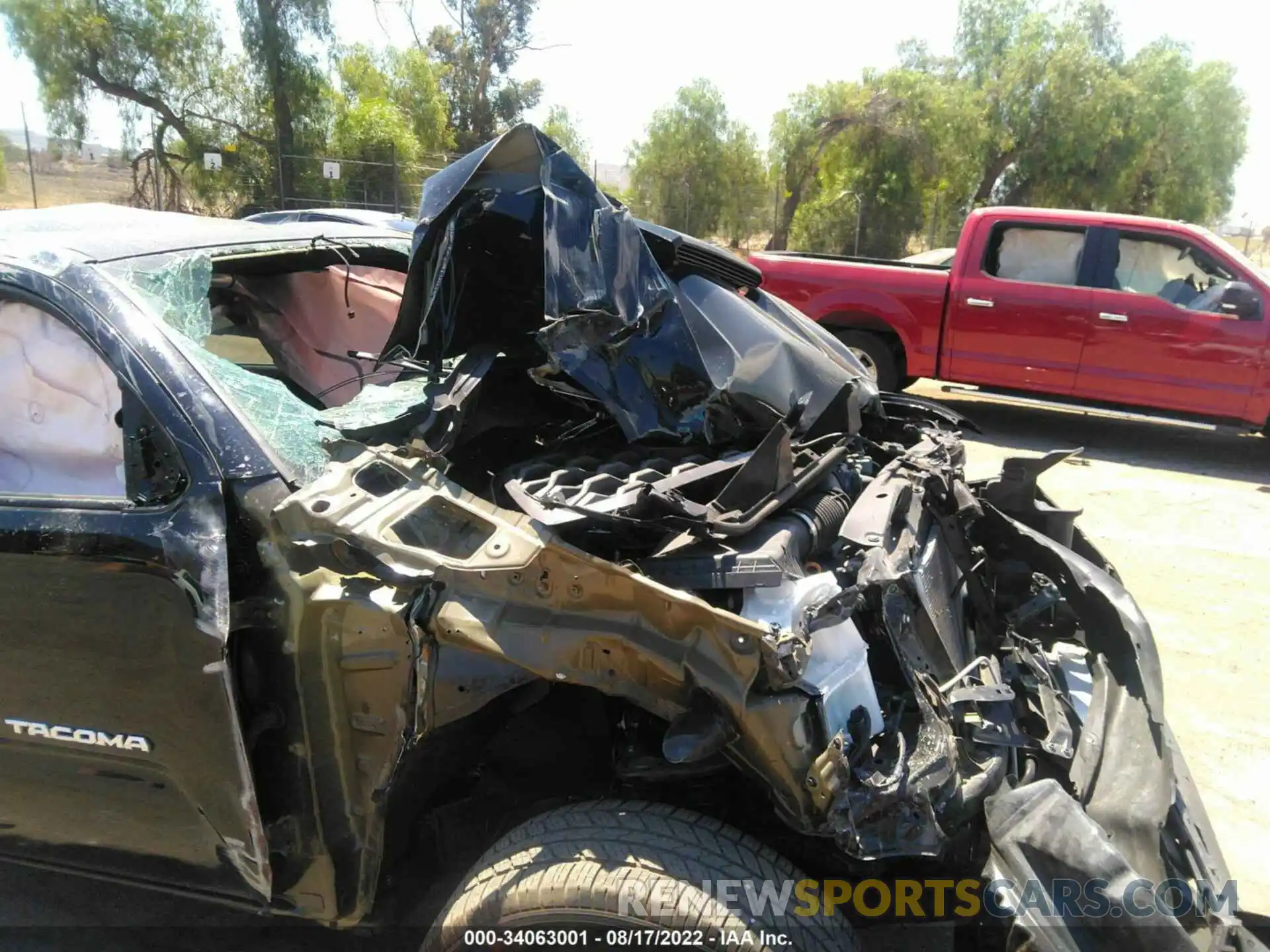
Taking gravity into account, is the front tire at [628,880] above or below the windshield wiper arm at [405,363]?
below

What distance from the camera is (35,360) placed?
213cm

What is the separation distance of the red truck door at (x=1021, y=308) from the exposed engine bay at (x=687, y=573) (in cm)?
573

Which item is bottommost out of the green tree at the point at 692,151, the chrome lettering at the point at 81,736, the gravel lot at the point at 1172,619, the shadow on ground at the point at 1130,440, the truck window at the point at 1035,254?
the gravel lot at the point at 1172,619

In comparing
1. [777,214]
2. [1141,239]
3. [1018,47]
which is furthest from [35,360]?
[1018,47]

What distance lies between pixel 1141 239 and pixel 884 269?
2.19 m

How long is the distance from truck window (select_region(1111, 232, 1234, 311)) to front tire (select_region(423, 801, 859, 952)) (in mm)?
7622

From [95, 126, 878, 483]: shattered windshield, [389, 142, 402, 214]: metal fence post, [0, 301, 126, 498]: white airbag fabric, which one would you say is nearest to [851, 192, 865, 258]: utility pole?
[389, 142, 402, 214]: metal fence post

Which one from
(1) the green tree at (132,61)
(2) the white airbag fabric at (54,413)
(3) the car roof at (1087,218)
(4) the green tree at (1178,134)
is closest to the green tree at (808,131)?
(4) the green tree at (1178,134)

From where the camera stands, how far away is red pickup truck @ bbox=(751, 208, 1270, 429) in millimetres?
7461

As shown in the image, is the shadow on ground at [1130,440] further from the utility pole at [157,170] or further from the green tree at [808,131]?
the utility pole at [157,170]

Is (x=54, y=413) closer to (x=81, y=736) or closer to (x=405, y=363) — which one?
(x=81, y=736)

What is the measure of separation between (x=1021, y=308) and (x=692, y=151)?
2148cm

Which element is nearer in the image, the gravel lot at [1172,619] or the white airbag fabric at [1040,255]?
the gravel lot at [1172,619]

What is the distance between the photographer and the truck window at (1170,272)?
757 cm
